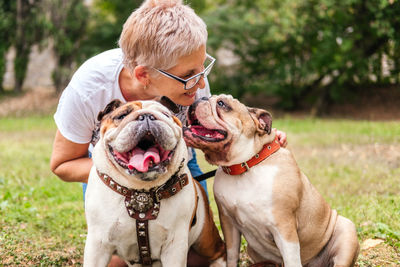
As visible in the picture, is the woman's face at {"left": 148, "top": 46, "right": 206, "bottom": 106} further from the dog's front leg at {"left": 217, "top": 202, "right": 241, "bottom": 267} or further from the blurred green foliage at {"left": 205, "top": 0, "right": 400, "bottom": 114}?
the blurred green foliage at {"left": 205, "top": 0, "right": 400, "bottom": 114}

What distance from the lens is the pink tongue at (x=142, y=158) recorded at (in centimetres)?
265

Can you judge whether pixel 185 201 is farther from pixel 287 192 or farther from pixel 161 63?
pixel 161 63

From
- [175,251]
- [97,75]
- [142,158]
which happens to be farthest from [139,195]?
[97,75]

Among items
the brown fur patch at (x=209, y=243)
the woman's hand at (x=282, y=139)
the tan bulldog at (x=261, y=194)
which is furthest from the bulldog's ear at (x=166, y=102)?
the woman's hand at (x=282, y=139)

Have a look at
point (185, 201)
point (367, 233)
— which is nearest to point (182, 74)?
point (185, 201)

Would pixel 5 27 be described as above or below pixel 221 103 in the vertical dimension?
below

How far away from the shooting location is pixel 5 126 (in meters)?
12.4

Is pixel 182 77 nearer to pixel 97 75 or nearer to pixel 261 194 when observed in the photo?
pixel 97 75

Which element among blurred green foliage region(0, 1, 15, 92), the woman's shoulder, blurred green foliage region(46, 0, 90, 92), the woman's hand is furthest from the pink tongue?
blurred green foliage region(0, 1, 15, 92)

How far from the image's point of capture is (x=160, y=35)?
333cm

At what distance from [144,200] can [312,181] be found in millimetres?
3916

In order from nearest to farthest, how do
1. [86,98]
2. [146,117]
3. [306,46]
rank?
[146,117] → [86,98] → [306,46]

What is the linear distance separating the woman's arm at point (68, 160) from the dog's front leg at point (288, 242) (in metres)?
1.53

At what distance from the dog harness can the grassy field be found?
1212 mm
